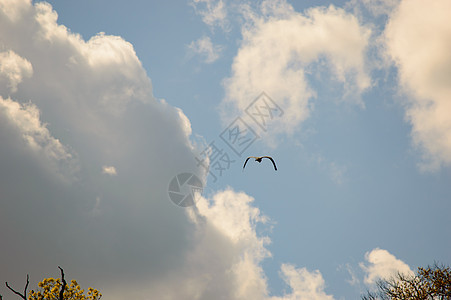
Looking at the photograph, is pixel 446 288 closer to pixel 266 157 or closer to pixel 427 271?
pixel 427 271

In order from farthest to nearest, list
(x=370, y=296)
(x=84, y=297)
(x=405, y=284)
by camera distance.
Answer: (x=370, y=296) < (x=405, y=284) < (x=84, y=297)

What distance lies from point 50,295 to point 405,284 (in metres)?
30.9

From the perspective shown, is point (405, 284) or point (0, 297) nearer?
point (0, 297)

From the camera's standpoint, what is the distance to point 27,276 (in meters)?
10.7

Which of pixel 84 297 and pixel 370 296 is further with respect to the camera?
pixel 370 296

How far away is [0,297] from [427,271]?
111 feet

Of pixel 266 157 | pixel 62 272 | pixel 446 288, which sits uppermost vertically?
pixel 266 157

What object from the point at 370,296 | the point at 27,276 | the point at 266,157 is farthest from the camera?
the point at 370,296

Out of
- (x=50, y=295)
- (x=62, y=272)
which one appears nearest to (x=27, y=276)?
(x=62, y=272)

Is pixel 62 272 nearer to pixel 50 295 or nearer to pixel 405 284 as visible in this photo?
pixel 50 295

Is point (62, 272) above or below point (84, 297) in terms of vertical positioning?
below

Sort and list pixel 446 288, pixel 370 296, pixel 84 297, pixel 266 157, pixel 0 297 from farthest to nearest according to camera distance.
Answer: pixel 370 296, pixel 446 288, pixel 84 297, pixel 266 157, pixel 0 297

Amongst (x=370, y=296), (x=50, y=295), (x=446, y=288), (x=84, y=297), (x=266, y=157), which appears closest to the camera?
(x=266, y=157)

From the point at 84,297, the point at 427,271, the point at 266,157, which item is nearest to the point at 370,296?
the point at 427,271
